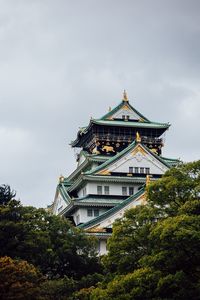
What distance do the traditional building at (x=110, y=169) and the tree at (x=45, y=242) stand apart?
24.0 ft

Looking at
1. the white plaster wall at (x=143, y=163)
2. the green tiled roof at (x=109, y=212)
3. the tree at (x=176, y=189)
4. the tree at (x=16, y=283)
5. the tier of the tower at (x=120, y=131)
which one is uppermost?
the tier of the tower at (x=120, y=131)

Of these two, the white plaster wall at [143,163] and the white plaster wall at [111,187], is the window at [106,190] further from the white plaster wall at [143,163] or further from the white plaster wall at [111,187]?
the white plaster wall at [143,163]

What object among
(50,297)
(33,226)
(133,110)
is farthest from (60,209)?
(50,297)

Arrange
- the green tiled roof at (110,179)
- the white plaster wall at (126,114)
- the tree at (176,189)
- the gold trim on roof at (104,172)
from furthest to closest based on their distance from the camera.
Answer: the white plaster wall at (126,114)
the gold trim on roof at (104,172)
the green tiled roof at (110,179)
the tree at (176,189)

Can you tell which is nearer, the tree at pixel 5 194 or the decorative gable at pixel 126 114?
the tree at pixel 5 194

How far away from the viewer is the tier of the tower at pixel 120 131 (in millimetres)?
66938

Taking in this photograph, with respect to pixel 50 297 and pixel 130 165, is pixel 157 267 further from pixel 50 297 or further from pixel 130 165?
pixel 130 165

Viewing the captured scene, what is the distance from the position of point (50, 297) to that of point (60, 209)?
1146 inches

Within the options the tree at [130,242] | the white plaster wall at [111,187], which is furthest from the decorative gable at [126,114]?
the tree at [130,242]

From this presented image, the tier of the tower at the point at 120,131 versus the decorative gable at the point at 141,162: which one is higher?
the tier of the tower at the point at 120,131

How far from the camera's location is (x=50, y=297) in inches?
1502

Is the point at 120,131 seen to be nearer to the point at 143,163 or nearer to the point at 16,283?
the point at 143,163

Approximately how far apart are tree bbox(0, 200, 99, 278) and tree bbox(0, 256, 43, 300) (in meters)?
6.42

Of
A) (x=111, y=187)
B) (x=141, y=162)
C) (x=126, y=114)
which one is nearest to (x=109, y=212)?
(x=111, y=187)
